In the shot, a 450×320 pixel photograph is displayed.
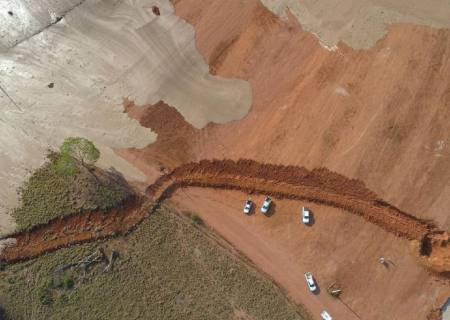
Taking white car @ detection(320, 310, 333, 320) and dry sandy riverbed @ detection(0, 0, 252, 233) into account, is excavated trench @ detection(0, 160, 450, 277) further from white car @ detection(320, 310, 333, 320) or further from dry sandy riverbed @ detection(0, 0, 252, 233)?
white car @ detection(320, 310, 333, 320)

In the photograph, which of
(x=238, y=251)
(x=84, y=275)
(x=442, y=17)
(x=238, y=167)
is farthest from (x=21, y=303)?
(x=442, y=17)

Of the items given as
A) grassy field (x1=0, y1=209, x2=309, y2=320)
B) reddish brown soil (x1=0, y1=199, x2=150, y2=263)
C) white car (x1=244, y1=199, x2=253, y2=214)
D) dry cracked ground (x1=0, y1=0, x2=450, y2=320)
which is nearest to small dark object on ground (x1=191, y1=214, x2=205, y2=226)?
dry cracked ground (x1=0, y1=0, x2=450, y2=320)

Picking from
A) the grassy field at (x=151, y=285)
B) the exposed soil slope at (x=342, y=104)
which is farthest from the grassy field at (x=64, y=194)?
the exposed soil slope at (x=342, y=104)

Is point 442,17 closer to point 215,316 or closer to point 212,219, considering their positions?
point 212,219

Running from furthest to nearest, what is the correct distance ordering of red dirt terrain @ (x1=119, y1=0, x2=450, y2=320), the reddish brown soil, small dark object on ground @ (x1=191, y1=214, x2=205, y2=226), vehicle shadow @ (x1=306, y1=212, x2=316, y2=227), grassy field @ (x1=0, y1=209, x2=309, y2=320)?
small dark object on ground @ (x1=191, y1=214, x2=205, y2=226), vehicle shadow @ (x1=306, y1=212, x2=316, y2=227), red dirt terrain @ (x1=119, y1=0, x2=450, y2=320), the reddish brown soil, grassy field @ (x1=0, y1=209, x2=309, y2=320)

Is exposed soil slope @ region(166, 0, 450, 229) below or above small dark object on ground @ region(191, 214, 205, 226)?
above

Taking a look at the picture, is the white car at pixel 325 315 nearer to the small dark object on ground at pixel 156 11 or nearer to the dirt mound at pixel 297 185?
the dirt mound at pixel 297 185

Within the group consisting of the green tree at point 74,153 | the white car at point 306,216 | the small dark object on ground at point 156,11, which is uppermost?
the small dark object on ground at point 156,11
